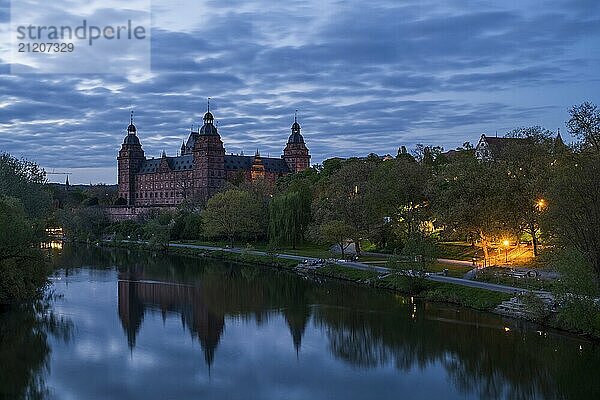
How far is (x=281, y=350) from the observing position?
25.8 meters

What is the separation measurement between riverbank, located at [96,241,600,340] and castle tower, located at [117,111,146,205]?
8329 cm

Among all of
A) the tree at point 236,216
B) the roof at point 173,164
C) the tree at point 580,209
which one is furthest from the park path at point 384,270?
the roof at point 173,164

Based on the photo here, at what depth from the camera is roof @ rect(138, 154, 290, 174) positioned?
124875mm

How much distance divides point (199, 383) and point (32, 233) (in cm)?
→ 1493

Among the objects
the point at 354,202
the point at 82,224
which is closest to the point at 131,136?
the point at 82,224

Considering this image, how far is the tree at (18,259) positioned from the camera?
31000mm

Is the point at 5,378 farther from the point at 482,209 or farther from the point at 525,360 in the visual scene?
the point at 482,209

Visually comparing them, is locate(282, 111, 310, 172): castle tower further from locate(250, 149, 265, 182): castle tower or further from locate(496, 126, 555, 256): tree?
locate(496, 126, 555, 256): tree

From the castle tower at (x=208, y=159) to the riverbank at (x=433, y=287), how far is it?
64153 millimetres

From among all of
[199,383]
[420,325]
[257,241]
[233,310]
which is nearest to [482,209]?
[420,325]

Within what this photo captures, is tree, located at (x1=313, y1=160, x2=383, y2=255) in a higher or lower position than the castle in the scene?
lower

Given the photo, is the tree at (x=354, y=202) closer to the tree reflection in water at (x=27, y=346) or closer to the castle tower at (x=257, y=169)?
the tree reflection in water at (x=27, y=346)

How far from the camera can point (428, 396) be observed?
20391mm

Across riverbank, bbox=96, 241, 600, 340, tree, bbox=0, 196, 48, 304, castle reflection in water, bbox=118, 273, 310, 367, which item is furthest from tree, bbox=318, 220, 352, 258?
tree, bbox=0, 196, 48, 304
